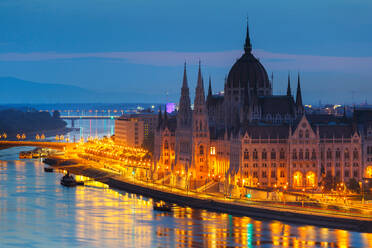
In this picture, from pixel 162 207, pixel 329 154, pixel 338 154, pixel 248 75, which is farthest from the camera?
pixel 248 75

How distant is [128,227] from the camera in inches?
3561

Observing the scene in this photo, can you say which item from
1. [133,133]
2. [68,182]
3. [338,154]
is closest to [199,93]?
[338,154]

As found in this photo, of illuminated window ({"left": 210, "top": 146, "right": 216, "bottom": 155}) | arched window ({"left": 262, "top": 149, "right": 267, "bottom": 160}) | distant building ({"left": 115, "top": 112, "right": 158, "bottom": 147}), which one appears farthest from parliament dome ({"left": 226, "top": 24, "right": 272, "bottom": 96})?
distant building ({"left": 115, "top": 112, "right": 158, "bottom": 147})

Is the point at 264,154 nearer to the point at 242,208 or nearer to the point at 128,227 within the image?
the point at 242,208

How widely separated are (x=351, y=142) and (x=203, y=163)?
62.8 ft

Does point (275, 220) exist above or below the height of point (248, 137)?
below

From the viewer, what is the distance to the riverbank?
89.8 metres

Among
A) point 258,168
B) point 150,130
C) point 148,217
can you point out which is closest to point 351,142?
point 258,168

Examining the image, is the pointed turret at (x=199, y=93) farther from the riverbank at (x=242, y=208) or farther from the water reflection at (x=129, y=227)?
the water reflection at (x=129, y=227)

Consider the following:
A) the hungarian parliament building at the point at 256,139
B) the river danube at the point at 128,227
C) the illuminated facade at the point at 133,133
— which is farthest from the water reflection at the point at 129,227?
the illuminated facade at the point at 133,133

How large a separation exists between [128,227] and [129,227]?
4.6 inches

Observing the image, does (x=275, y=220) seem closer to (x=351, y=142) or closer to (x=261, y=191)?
(x=261, y=191)

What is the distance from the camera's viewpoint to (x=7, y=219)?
94875mm

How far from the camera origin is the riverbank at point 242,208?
89.8 m
